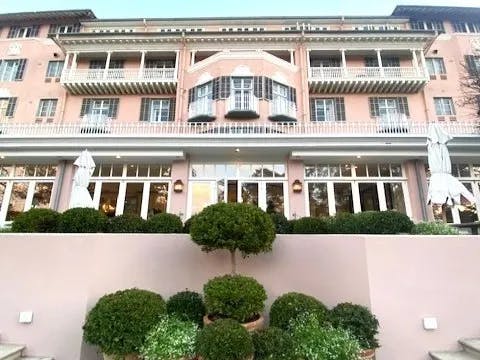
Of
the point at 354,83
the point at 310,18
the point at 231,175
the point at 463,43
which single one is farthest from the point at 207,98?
the point at 463,43

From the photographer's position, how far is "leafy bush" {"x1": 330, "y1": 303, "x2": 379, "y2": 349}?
168 inches

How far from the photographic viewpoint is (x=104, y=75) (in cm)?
1504

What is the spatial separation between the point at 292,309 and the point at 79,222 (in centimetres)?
418

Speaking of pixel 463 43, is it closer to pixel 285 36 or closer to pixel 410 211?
pixel 285 36

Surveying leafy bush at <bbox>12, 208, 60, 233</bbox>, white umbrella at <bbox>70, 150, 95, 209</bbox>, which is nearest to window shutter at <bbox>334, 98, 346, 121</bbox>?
white umbrella at <bbox>70, 150, 95, 209</bbox>

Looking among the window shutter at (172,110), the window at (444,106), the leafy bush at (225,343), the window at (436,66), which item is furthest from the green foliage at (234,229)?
the window at (436,66)

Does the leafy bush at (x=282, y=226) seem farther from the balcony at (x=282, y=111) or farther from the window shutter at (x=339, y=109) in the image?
the window shutter at (x=339, y=109)

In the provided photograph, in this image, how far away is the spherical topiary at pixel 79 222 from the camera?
5.77 metres

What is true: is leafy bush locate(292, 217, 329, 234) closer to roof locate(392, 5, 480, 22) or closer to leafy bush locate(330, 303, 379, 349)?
leafy bush locate(330, 303, 379, 349)

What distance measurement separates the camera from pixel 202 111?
43.7 feet

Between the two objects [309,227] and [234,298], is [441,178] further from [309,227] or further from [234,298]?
[234,298]

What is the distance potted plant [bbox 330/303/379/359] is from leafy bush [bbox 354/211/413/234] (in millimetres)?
1803

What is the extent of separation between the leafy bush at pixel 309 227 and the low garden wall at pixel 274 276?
2.67 feet

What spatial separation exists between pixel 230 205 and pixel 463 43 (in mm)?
18205
